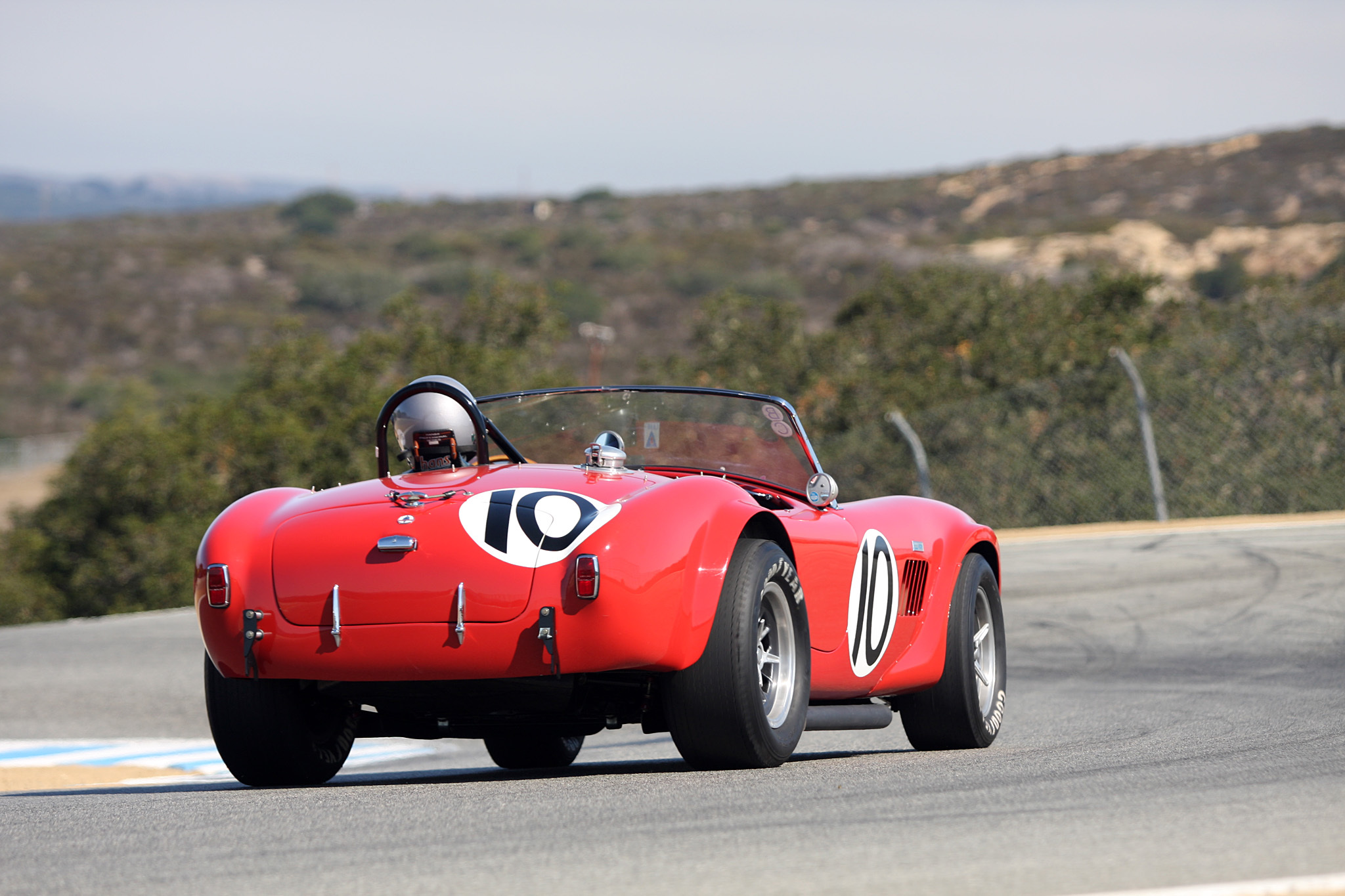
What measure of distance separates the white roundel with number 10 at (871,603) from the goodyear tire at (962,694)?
46 cm

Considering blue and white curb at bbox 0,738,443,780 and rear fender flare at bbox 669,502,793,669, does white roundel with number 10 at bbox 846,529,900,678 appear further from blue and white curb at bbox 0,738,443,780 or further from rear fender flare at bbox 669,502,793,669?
→ blue and white curb at bbox 0,738,443,780

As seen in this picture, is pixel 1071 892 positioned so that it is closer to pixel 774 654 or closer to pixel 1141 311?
pixel 774 654

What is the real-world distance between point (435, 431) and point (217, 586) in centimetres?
92

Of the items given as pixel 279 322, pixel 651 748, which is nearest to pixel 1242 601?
pixel 651 748

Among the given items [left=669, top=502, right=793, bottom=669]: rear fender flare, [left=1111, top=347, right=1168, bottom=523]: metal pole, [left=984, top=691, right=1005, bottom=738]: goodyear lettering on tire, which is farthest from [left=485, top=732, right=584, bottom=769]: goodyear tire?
[left=1111, top=347, right=1168, bottom=523]: metal pole

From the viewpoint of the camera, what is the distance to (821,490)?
602 centimetres

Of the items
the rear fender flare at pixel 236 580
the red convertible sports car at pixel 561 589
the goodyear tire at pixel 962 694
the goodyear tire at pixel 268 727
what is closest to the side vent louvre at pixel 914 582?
the red convertible sports car at pixel 561 589

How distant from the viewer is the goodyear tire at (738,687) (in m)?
4.97

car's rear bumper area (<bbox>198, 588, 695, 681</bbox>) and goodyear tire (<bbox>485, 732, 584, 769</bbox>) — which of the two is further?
goodyear tire (<bbox>485, 732, 584, 769</bbox>)

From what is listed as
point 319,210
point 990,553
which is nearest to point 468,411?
point 990,553

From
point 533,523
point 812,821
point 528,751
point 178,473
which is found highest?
point 533,523

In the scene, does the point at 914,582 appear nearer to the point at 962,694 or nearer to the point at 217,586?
the point at 962,694

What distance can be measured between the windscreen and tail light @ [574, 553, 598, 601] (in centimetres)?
129

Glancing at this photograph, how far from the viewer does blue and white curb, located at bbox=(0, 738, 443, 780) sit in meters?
9.53
